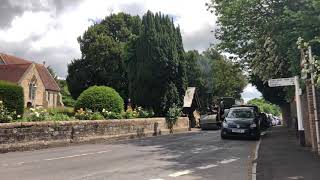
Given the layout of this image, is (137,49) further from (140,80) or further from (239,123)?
(239,123)

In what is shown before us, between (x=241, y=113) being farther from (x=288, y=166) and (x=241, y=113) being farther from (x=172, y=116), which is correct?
(x=288, y=166)

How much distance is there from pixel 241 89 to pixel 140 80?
43282mm

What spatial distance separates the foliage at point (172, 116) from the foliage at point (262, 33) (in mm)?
10940

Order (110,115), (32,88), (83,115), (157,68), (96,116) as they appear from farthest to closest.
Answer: (32,88) < (157,68) < (110,115) < (96,116) < (83,115)

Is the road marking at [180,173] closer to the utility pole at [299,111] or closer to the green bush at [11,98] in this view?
the utility pole at [299,111]

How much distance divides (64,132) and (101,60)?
139ft

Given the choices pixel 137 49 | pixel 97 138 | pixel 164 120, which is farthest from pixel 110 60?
pixel 97 138

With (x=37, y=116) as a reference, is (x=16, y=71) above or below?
above

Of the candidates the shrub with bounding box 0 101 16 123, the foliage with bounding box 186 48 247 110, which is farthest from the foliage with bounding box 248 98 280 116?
the shrub with bounding box 0 101 16 123

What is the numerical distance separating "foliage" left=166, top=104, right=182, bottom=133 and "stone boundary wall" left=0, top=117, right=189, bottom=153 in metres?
5.66

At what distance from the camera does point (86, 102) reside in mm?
27438

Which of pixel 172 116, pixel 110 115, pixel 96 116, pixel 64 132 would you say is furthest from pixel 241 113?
pixel 172 116

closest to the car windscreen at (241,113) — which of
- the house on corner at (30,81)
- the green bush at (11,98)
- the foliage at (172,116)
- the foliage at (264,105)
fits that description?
the foliage at (172,116)

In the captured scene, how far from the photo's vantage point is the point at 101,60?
62.7 m
